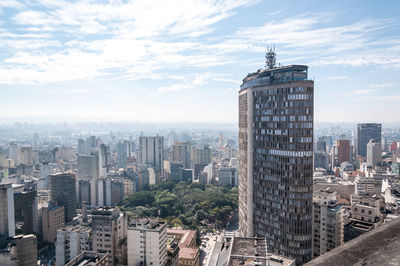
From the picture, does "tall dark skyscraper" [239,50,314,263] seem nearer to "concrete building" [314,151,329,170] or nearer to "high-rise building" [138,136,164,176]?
"concrete building" [314,151,329,170]

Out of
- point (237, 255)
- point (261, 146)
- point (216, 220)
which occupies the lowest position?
point (216, 220)

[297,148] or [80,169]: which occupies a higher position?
[297,148]

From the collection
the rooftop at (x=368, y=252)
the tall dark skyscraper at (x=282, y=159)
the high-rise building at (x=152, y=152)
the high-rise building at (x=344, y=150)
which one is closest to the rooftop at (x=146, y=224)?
the tall dark skyscraper at (x=282, y=159)

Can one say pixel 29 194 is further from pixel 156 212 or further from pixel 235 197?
pixel 235 197

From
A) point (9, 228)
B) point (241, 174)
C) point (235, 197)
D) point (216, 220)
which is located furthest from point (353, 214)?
point (9, 228)

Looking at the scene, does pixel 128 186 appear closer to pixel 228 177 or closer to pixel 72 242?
pixel 228 177

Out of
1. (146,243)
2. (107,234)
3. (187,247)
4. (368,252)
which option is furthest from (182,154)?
(368,252)

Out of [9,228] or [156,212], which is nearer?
[9,228]

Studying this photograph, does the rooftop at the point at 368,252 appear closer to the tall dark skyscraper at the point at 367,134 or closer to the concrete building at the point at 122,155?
the tall dark skyscraper at the point at 367,134
